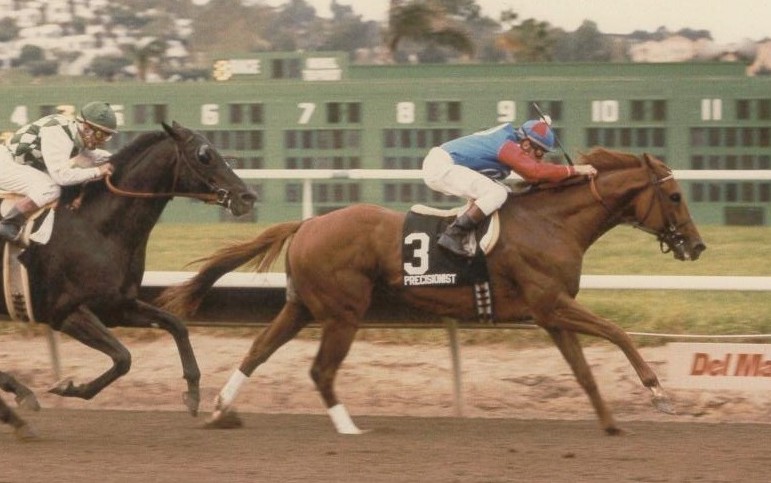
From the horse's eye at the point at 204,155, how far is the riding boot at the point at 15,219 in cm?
82

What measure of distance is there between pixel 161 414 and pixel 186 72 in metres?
14.2

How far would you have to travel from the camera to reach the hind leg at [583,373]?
732cm

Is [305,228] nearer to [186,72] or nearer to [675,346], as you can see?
[675,346]

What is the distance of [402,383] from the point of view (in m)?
8.73

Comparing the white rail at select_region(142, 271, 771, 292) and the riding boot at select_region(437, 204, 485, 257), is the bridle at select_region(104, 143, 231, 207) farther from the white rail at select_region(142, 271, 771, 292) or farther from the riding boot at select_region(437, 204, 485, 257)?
the riding boot at select_region(437, 204, 485, 257)

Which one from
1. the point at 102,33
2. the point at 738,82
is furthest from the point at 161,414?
the point at 102,33

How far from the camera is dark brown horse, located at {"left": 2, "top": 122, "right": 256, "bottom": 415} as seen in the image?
764 cm

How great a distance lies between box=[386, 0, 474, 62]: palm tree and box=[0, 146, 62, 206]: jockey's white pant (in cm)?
579

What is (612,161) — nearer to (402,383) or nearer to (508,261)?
(508,261)

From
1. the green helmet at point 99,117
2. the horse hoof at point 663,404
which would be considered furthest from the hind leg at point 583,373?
the green helmet at point 99,117

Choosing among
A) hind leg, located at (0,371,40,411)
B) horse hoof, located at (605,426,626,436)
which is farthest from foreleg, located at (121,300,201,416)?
horse hoof, located at (605,426,626,436)

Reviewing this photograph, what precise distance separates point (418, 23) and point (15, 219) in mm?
6089

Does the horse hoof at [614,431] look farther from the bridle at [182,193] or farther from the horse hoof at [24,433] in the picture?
the horse hoof at [24,433]

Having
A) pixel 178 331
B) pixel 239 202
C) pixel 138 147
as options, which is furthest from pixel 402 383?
pixel 138 147
